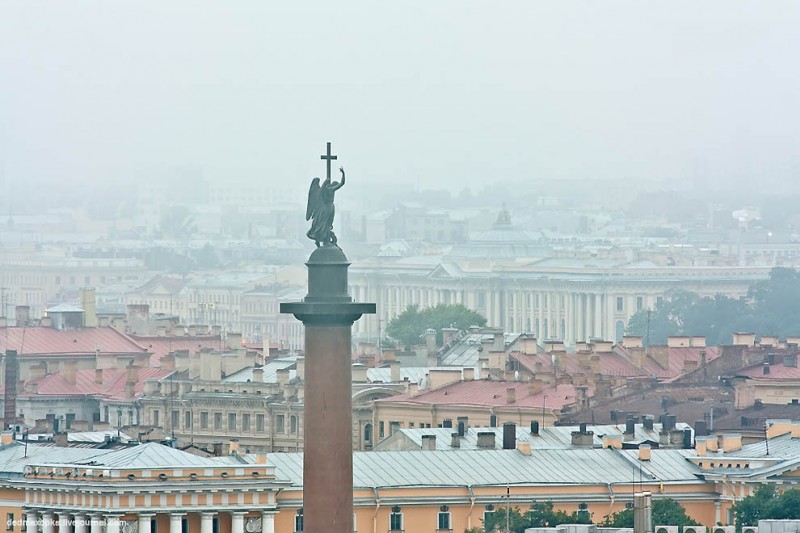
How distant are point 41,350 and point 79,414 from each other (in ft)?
35.4

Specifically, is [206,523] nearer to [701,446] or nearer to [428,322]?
[701,446]

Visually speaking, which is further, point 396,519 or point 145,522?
point 396,519

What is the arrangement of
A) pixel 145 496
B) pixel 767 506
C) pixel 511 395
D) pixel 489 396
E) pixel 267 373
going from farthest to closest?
pixel 267 373, pixel 489 396, pixel 511 395, pixel 767 506, pixel 145 496

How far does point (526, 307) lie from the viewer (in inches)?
5876

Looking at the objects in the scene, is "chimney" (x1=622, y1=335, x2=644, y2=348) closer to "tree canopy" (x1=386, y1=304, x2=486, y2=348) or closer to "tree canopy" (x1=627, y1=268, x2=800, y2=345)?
"tree canopy" (x1=386, y1=304, x2=486, y2=348)

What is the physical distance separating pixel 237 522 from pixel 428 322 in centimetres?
6403

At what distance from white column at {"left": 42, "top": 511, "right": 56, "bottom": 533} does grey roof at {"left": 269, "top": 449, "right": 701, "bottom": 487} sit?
3.39m

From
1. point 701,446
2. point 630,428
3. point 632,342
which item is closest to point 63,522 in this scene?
point 701,446

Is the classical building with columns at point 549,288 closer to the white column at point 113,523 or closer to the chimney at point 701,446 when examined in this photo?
the chimney at point 701,446

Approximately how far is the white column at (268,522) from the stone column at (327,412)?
55.9 ft

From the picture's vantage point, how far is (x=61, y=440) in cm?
4953

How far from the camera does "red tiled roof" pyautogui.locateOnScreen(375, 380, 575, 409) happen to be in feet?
210

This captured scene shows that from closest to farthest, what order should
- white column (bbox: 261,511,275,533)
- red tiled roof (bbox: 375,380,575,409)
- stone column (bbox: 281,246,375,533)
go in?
1. stone column (bbox: 281,246,375,533)
2. white column (bbox: 261,511,275,533)
3. red tiled roof (bbox: 375,380,575,409)

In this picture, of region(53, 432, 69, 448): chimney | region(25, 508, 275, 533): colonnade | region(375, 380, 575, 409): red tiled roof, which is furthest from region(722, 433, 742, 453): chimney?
region(375, 380, 575, 409): red tiled roof
